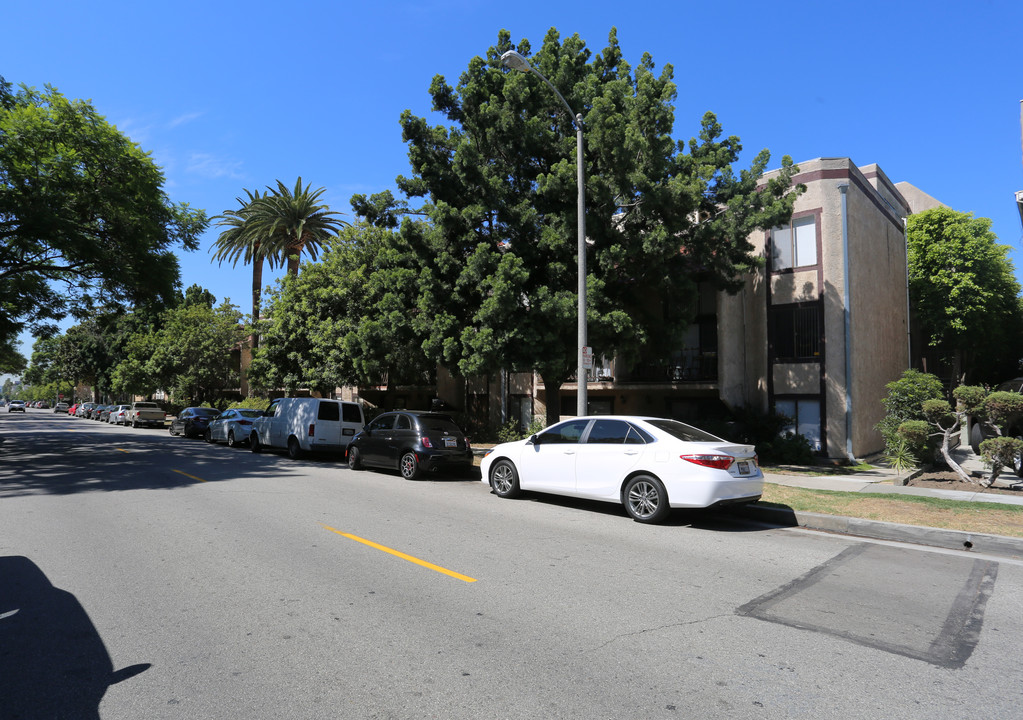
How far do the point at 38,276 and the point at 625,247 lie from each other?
21.0 meters

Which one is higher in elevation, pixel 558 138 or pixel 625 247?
pixel 558 138

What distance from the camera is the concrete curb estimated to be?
25.3 feet

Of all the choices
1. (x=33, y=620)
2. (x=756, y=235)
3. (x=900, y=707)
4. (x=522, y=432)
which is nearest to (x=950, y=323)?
(x=756, y=235)

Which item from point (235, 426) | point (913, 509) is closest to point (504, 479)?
point (913, 509)

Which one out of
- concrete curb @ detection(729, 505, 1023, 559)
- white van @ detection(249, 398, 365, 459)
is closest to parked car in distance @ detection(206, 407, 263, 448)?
white van @ detection(249, 398, 365, 459)

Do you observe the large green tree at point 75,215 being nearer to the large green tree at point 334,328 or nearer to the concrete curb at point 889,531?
the large green tree at point 334,328

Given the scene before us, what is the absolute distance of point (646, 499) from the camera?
9109 millimetres

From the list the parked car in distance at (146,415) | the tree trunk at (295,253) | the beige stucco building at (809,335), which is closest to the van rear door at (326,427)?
the beige stucco building at (809,335)

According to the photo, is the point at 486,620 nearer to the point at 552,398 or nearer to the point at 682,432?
the point at 682,432

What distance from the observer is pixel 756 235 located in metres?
21.0

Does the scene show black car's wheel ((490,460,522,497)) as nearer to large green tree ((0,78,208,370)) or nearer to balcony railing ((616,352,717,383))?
balcony railing ((616,352,717,383))

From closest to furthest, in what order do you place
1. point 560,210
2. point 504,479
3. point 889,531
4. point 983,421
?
point 889,531 < point 504,479 < point 983,421 < point 560,210

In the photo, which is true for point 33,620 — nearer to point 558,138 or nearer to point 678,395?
point 558,138

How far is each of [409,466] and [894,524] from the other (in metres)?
9.45
